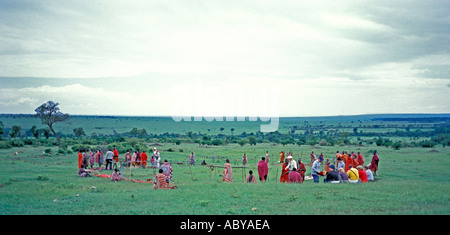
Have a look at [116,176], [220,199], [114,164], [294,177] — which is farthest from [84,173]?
[294,177]

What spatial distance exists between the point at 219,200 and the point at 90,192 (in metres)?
6.45

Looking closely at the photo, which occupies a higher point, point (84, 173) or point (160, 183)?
point (160, 183)

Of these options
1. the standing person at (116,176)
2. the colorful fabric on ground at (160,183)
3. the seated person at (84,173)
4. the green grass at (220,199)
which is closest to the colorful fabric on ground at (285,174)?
the green grass at (220,199)

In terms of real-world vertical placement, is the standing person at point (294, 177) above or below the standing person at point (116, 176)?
above

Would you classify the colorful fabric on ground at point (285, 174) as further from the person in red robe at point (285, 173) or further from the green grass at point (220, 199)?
the green grass at point (220, 199)

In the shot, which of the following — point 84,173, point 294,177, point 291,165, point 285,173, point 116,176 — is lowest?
point 84,173

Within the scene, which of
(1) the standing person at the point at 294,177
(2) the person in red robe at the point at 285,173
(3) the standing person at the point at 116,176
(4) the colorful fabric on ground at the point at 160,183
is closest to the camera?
(4) the colorful fabric on ground at the point at 160,183

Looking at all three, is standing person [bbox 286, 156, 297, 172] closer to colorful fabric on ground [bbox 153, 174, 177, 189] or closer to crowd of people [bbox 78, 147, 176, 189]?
colorful fabric on ground [bbox 153, 174, 177, 189]

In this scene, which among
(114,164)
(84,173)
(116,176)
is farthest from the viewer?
(114,164)

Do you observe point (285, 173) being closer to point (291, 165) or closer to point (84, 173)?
point (291, 165)

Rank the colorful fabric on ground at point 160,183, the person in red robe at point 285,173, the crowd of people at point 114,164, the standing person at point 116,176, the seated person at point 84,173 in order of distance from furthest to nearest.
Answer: the seated person at point 84,173 < the standing person at point 116,176 < the crowd of people at point 114,164 < the person in red robe at point 285,173 < the colorful fabric on ground at point 160,183

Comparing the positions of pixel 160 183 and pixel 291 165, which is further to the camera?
pixel 291 165

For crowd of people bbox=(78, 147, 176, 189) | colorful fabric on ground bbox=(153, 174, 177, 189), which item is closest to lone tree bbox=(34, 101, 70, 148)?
crowd of people bbox=(78, 147, 176, 189)
